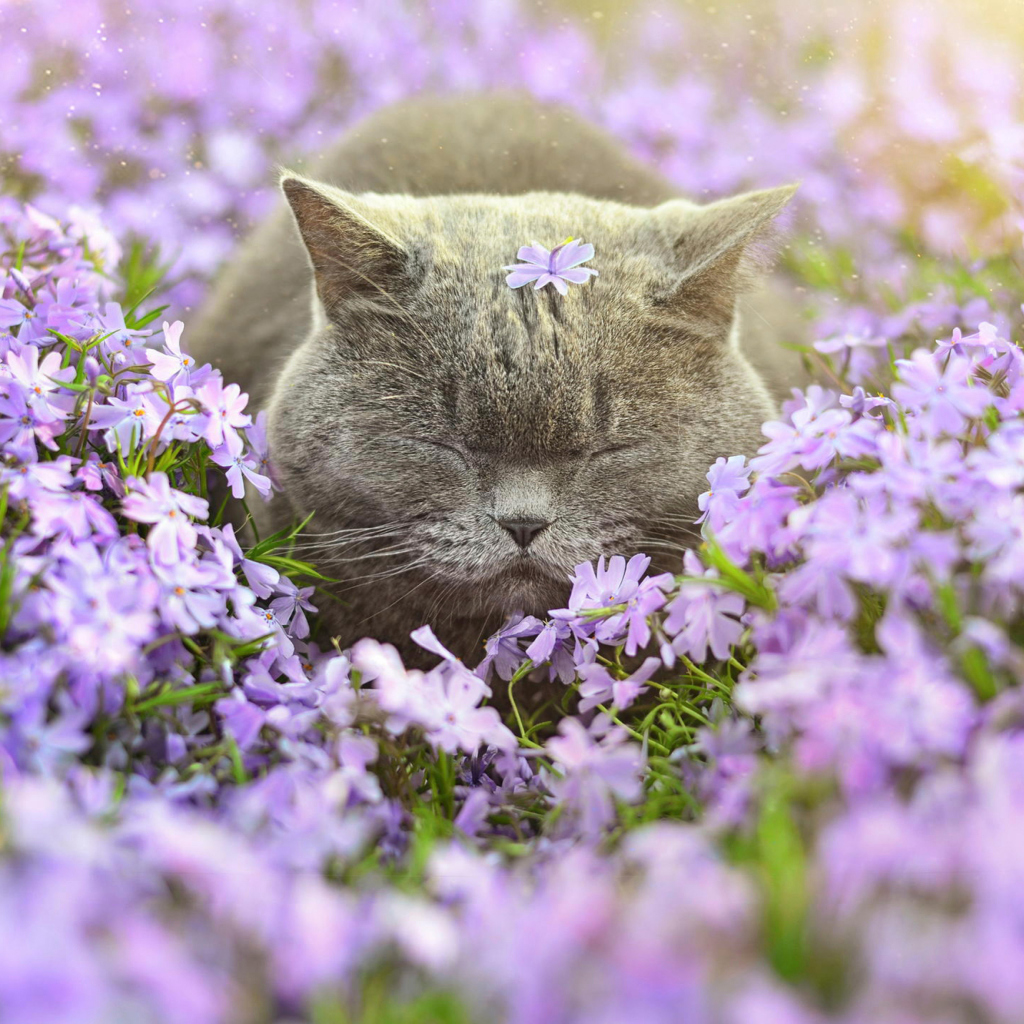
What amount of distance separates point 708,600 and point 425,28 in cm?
194

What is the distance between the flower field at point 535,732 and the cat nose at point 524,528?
0.11 metres

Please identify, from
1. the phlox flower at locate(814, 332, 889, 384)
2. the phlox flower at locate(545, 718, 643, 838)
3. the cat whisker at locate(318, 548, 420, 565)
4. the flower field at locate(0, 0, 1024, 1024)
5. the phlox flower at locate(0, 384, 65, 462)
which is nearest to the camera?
the flower field at locate(0, 0, 1024, 1024)

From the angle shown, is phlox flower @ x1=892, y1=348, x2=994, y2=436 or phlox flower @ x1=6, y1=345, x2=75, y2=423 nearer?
phlox flower @ x1=892, y1=348, x2=994, y2=436

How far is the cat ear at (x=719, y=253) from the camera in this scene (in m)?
1.16

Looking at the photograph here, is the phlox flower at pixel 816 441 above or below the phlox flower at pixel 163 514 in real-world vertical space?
above

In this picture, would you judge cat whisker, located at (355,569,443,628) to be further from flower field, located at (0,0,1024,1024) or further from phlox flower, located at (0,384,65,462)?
phlox flower, located at (0,384,65,462)

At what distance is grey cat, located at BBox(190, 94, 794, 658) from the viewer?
111cm

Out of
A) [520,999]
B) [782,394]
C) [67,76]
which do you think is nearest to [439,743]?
[520,999]

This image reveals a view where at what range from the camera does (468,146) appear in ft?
5.92

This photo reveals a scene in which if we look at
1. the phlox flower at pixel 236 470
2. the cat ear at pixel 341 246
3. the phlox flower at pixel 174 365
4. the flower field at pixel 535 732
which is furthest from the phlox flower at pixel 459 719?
the cat ear at pixel 341 246

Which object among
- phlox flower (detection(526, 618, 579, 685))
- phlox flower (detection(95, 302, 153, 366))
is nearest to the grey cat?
phlox flower (detection(526, 618, 579, 685))

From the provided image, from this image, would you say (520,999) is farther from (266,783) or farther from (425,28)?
(425,28)

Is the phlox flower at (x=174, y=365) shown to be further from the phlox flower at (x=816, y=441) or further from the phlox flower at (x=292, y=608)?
the phlox flower at (x=816, y=441)

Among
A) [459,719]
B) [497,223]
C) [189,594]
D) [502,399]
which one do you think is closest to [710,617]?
[459,719]
